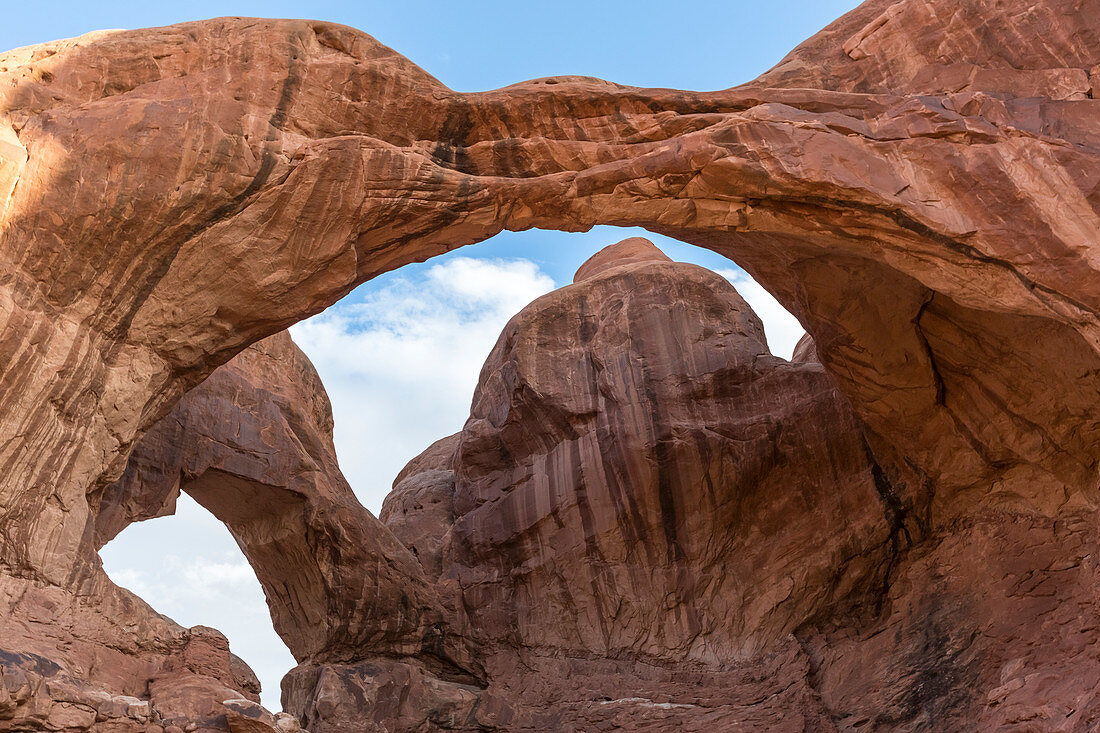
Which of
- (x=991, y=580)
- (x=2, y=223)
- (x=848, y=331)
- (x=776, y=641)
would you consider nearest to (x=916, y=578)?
(x=991, y=580)

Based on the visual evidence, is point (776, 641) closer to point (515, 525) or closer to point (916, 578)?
point (916, 578)

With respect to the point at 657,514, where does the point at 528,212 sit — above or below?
above

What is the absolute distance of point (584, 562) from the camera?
1833 cm

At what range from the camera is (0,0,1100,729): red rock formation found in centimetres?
1130

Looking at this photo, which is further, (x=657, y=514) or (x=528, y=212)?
(x=657, y=514)

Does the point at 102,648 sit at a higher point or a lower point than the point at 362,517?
lower

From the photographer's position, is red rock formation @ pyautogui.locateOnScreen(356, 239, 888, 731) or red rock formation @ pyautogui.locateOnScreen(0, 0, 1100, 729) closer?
red rock formation @ pyautogui.locateOnScreen(0, 0, 1100, 729)

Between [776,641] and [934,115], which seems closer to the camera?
[934,115]

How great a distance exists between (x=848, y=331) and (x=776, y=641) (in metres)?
5.34

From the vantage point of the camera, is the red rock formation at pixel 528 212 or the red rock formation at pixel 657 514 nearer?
the red rock formation at pixel 528 212

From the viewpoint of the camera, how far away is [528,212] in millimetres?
12742

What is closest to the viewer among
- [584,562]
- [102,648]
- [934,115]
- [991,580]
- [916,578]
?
[102,648]

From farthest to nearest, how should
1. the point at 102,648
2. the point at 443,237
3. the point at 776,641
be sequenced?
the point at 776,641, the point at 443,237, the point at 102,648

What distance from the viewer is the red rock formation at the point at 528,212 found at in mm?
11305
